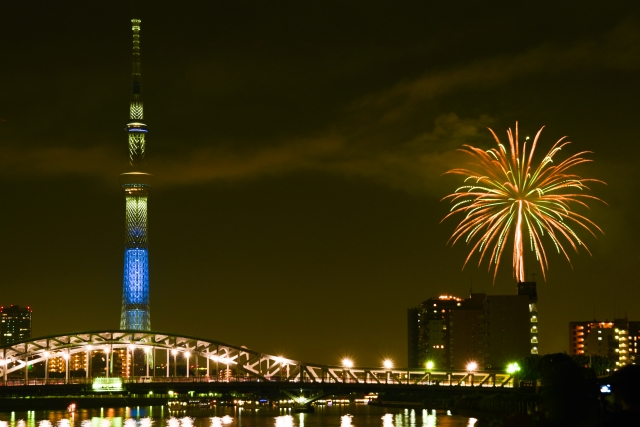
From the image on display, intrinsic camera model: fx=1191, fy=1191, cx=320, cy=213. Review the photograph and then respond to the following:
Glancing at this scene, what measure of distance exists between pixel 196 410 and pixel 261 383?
133 feet

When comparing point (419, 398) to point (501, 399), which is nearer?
point (501, 399)

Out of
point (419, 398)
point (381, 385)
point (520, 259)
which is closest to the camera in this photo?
point (520, 259)

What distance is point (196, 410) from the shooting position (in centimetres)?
17412

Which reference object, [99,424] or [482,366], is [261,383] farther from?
[482,366]

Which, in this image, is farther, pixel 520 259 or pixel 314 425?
pixel 314 425

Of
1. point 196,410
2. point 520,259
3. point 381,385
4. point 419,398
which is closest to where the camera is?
point 520,259

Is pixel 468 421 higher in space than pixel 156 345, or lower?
lower

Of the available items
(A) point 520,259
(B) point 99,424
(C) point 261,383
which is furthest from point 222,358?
(A) point 520,259

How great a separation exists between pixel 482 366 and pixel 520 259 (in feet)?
388

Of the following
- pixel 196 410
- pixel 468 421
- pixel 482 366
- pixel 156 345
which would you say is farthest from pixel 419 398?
pixel 468 421

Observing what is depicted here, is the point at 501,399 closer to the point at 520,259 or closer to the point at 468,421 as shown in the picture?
the point at 468,421

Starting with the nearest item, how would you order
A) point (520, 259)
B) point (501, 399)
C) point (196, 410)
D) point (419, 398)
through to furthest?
point (520, 259) → point (501, 399) → point (196, 410) → point (419, 398)

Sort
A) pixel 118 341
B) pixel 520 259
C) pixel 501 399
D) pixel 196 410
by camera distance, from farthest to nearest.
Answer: pixel 196 410 < pixel 118 341 < pixel 501 399 < pixel 520 259

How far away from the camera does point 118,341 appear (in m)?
152
